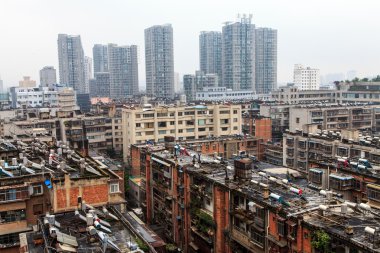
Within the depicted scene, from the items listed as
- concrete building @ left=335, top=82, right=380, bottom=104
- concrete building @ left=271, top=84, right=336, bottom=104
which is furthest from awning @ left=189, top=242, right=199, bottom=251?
concrete building @ left=271, top=84, right=336, bottom=104

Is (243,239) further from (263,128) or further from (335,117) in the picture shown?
(335,117)

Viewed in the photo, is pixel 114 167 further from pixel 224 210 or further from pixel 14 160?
pixel 224 210

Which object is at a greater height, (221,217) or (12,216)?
(12,216)

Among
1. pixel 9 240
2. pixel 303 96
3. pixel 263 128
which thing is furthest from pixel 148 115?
pixel 303 96

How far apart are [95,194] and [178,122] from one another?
47.8m

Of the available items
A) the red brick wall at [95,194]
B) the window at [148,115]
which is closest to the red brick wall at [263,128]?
the window at [148,115]

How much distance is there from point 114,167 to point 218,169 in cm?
1855

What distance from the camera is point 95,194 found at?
33594 millimetres

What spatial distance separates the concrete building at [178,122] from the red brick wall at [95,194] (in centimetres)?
4412

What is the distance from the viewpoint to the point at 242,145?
71.5 meters

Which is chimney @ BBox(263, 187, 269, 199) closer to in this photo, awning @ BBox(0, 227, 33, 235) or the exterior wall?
the exterior wall

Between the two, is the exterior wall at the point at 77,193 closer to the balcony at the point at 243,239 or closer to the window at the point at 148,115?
the balcony at the point at 243,239

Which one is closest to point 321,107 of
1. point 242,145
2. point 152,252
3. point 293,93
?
point 242,145

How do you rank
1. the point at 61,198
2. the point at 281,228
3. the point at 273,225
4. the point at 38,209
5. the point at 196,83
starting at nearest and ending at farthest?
1. the point at 281,228
2. the point at 273,225
3. the point at 61,198
4. the point at 38,209
5. the point at 196,83
